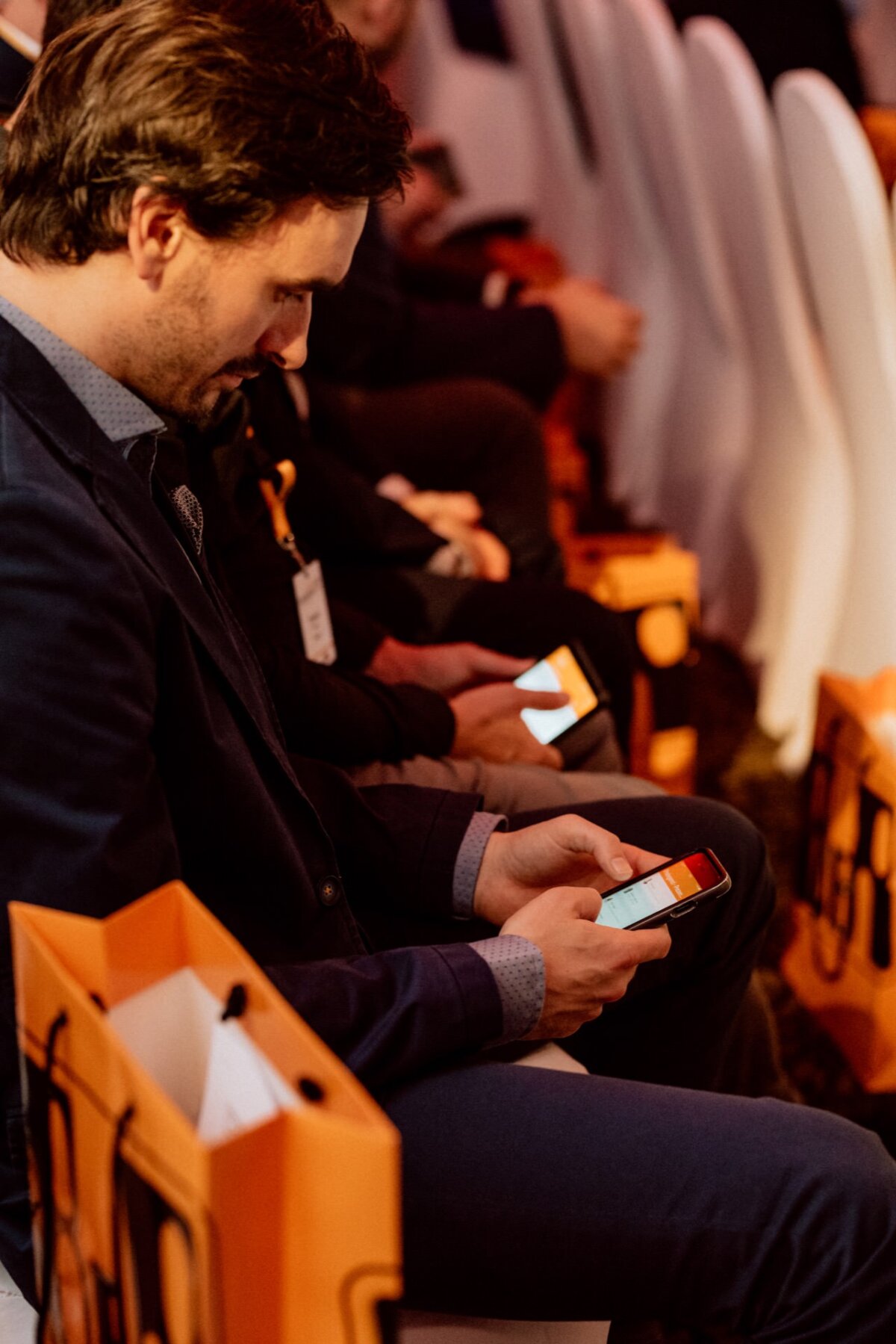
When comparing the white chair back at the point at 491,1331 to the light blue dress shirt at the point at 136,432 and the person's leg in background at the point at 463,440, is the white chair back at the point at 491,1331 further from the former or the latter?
the person's leg in background at the point at 463,440

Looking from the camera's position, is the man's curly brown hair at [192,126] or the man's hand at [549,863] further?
the man's hand at [549,863]

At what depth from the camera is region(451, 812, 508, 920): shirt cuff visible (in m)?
1.32

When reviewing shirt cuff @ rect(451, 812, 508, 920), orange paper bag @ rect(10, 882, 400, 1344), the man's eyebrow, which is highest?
the man's eyebrow

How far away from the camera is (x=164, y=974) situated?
2.78 feet

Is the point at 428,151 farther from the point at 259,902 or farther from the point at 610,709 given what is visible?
the point at 259,902

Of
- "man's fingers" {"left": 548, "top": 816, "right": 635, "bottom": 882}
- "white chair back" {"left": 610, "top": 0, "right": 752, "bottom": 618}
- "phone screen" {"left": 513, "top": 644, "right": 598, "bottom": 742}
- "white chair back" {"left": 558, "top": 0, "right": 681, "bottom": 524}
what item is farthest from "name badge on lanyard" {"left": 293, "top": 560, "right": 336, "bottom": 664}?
"white chair back" {"left": 558, "top": 0, "right": 681, "bottom": 524}

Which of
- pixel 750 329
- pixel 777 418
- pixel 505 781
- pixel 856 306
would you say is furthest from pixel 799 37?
pixel 505 781

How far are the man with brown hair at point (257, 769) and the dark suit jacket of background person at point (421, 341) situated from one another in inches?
56.5

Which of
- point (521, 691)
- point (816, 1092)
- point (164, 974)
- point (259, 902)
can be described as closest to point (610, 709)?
point (521, 691)

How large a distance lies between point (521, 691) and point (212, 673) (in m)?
0.72

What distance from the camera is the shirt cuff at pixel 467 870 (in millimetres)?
1316

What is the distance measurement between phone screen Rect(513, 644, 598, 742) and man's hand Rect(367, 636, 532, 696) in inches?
3.1

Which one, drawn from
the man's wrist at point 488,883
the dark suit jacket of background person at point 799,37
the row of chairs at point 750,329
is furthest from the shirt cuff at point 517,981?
the dark suit jacket of background person at point 799,37

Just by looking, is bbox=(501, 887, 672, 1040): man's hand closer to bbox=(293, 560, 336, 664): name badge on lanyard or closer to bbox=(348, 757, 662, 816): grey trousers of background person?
bbox=(348, 757, 662, 816): grey trousers of background person
